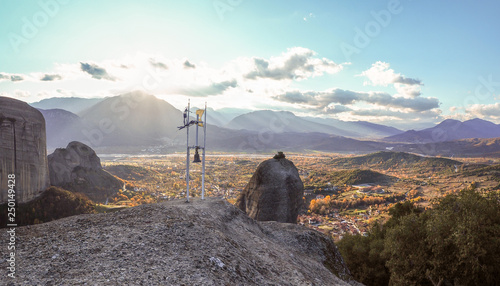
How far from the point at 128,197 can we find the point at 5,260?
251 feet

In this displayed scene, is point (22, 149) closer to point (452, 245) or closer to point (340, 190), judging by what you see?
point (452, 245)

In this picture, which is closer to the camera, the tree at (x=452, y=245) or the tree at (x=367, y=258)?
the tree at (x=452, y=245)

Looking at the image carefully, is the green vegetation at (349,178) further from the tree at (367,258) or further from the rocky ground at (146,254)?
the rocky ground at (146,254)

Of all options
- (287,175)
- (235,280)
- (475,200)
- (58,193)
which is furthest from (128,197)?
(475,200)

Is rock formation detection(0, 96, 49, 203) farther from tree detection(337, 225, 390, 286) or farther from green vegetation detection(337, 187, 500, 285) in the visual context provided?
green vegetation detection(337, 187, 500, 285)

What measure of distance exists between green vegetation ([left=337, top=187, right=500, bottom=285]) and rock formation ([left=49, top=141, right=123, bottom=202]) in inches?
2776

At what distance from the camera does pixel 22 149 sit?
32.5 meters

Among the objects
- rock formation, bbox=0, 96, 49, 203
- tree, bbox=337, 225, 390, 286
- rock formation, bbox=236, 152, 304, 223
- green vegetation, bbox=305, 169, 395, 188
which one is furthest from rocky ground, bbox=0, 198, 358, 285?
green vegetation, bbox=305, 169, 395, 188

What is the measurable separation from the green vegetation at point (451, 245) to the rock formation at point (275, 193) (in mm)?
16417

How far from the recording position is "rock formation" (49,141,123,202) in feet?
205

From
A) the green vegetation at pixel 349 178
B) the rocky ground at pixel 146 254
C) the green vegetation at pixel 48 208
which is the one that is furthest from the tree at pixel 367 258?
the green vegetation at pixel 349 178

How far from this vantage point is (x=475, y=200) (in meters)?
20.4

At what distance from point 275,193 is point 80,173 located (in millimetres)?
60875

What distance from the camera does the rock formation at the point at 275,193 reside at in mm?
38562
